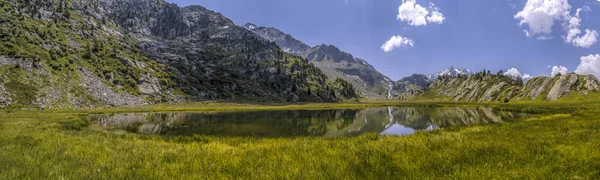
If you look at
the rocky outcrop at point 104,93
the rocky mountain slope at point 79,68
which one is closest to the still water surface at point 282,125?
the rocky mountain slope at point 79,68

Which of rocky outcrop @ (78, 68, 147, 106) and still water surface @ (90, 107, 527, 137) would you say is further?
rocky outcrop @ (78, 68, 147, 106)

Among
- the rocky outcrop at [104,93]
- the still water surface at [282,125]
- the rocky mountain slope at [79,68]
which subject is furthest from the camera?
the rocky outcrop at [104,93]

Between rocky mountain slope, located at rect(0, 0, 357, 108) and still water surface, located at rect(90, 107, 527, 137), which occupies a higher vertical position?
rocky mountain slope, located at rect(0, 0, 357, 108)

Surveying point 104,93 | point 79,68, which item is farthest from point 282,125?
point 79,68

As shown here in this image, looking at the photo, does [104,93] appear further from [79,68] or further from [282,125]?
[282,125]

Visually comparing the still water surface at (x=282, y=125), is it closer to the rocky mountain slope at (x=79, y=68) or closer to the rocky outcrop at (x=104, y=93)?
the rocky mountain slope at (x=79, y=68)

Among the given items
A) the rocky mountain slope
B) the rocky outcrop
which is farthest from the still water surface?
the rocky outcrop

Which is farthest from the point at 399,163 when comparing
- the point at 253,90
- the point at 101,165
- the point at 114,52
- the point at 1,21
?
the point at 253,90

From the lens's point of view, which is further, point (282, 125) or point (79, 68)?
point (79, 68)

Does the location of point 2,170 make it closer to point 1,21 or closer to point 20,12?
point 1,21

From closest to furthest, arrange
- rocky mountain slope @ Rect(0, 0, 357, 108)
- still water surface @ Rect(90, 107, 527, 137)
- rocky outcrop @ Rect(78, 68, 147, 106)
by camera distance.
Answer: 1. still water surface @ Rect(90, 107, 527, 137)
2. rocky mountain slope @ Rect(0, 0, 357, 108)
3. rocky outcrop @ Rect(78, 68, 147, 106)

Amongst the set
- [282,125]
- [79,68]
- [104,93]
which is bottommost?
[282,125]

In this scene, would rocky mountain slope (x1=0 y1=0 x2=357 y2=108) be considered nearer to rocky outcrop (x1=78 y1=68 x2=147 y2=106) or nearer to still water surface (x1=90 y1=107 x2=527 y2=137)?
rocky outcrop (x1=78 y1=68 x2=147 y2=106)

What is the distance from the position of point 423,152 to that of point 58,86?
358ft
